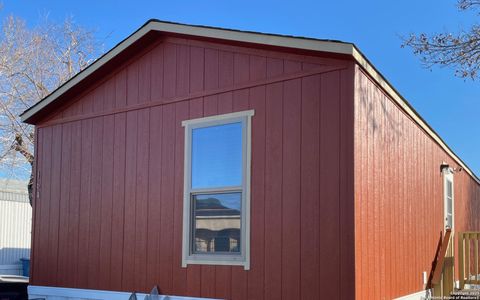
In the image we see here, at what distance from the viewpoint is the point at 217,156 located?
22.4 feet

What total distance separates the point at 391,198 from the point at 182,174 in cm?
255

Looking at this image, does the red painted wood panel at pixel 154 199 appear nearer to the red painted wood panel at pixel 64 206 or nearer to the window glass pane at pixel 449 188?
the red painted wood panel at pixel 64 206

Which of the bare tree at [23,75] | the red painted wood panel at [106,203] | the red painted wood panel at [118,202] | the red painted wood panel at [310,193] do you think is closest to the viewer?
the red painted wood panel at [310,193]

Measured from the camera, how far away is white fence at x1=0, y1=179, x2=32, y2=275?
20.7m

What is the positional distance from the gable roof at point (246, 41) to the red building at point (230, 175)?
0.06 feet

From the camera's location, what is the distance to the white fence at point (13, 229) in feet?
68.0

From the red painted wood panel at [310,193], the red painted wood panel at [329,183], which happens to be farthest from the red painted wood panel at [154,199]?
Answer: the red painted wood panel at [329,183]

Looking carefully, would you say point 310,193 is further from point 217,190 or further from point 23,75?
point 23,75

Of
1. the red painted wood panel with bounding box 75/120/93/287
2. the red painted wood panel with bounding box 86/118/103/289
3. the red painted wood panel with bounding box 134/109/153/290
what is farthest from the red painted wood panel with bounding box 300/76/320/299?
the red painted wood panel with bounding box 75/120/93/287

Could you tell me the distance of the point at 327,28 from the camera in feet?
42.7

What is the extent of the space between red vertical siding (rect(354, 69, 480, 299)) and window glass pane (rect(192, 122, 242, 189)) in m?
1.45

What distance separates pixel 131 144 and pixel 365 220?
3401 mm

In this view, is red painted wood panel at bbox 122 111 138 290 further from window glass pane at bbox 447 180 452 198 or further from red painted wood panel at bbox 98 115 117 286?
window glass pane at bbox 447 180 452 198

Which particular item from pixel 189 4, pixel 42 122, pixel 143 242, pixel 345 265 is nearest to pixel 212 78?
pixel 143 242
